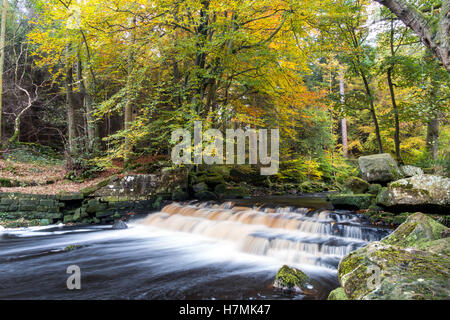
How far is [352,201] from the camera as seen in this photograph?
6.67 meters

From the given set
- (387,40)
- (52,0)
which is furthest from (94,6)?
(387,40)

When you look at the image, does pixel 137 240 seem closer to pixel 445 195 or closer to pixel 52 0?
pixel 445 195

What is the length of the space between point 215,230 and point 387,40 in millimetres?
8590

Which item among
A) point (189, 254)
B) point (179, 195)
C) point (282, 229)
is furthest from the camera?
point (179, 195)

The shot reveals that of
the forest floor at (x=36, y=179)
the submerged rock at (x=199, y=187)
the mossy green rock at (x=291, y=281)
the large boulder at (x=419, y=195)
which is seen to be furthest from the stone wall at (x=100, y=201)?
the large boulder at (x=419, y=195)

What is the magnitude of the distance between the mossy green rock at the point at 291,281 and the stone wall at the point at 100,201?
6.68 metres

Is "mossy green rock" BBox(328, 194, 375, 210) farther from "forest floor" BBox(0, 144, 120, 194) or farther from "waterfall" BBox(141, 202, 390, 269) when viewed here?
"forest floor" BBox(0, 144, 120, 194)

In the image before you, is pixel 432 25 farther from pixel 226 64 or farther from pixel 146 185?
pixel 146 185

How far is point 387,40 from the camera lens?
28.1 ft

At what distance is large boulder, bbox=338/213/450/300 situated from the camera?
6.39 ft

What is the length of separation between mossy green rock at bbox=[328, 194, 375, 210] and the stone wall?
598 cm

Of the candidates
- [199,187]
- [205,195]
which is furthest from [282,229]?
[199,187]

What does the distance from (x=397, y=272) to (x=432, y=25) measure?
10.6ft

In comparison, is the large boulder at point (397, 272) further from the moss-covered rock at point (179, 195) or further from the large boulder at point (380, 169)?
the moss-covered rock at point (179, 195)
